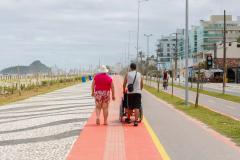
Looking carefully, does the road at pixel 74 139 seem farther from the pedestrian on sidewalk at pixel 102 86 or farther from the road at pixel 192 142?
the pedestrian on sidewalk at pixel 102 86

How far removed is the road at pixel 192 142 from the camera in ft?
36.0

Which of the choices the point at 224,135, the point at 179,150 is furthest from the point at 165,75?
Answer: the point at 179,150

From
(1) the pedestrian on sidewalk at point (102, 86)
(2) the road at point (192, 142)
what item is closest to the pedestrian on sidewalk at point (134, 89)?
(1) the pedestrian on sidewalk at point (102, 86)

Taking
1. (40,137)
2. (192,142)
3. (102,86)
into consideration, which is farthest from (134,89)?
(192,142)

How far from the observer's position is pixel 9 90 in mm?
49656

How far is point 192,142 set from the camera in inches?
508

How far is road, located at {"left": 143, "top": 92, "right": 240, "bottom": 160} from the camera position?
1097 cm

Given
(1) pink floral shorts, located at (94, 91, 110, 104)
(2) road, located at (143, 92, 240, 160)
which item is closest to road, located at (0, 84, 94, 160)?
(1) pink floral shorts, located at (94, 91, 110, 104)

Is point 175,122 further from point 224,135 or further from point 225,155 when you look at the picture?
point 225,155

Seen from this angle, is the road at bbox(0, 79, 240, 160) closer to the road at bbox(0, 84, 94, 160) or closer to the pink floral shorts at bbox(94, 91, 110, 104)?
the road at bbox(0, 84, 94, 160)

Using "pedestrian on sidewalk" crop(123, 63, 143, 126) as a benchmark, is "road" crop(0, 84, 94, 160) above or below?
below

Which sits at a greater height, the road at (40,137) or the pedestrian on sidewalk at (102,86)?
the pedestrian on sidewalk at (102,86)

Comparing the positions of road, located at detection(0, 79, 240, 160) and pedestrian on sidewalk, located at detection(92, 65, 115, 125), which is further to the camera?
pedestrian on sidewalk, located at detection(92, 65, 115, 125)

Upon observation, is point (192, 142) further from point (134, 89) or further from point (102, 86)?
point (102, 86)
